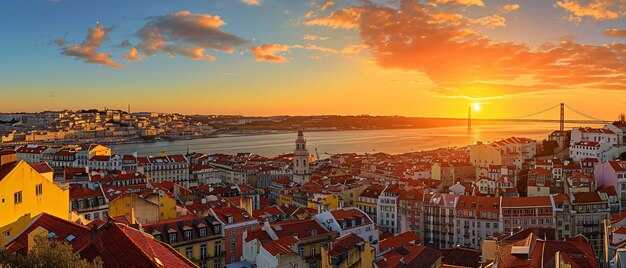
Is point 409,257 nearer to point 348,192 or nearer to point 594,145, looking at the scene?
point 348,192

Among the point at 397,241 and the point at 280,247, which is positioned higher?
the point at 280,247

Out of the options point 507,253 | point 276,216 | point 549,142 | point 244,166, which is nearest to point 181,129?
point 244,166

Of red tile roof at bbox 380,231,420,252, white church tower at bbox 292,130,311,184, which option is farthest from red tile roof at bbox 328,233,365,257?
white church tower at bbox 292,130,311,184

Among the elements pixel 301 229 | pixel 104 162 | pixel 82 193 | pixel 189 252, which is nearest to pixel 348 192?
pixel 301 229

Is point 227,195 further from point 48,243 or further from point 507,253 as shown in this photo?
point 48,243

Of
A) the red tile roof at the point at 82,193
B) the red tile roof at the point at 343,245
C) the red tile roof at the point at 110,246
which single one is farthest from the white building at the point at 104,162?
the red tile roof at the point at 110,246

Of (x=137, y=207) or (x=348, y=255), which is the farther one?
(x=137, y=207)
